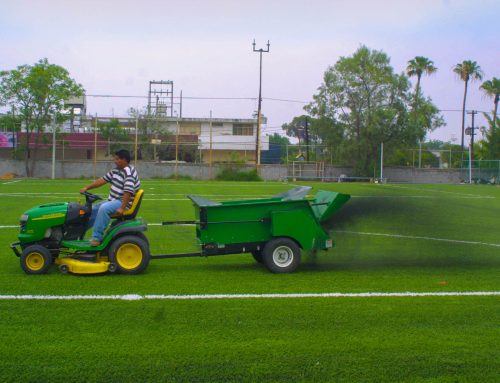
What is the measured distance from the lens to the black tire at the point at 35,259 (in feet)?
25.2

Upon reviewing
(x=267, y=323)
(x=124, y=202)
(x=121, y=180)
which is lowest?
(x=267, y=323)

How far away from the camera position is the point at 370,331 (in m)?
5.50

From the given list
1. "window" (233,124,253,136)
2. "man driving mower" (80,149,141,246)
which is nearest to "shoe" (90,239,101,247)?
"man driving mower" (80,149,141,246)

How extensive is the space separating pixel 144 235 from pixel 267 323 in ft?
9.34

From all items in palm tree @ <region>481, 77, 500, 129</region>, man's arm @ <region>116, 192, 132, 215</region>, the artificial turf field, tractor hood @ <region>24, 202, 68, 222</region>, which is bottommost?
the artificial turf field

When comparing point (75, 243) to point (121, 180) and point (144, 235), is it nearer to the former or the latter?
point (144, 235)

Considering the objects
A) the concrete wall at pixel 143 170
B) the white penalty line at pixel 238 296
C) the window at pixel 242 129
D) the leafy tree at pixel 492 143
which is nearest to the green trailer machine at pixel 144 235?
the white penalty line at pixel 238 296

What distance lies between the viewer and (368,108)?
1922 inches

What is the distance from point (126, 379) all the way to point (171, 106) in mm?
59163

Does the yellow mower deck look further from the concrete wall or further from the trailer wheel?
the concrete wall

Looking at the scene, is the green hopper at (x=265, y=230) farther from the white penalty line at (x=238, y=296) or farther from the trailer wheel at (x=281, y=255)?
the white penalty line at (x=238, y=296)

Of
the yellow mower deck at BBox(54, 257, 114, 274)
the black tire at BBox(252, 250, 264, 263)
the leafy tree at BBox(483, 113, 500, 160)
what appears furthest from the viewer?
the leafy tree at BBox(483, 113, 500, 160)

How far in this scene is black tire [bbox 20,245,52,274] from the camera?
768 cm

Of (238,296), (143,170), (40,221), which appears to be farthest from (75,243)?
(143,170)
